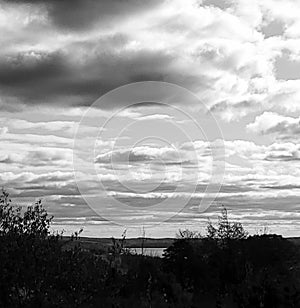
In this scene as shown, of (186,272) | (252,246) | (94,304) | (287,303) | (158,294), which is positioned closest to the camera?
(94,304)

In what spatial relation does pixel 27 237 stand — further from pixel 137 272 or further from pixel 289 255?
pixel 289 255

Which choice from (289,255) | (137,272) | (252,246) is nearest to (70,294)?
(137,272)

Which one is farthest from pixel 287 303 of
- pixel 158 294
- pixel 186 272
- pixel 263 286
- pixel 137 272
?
pixel 186 272

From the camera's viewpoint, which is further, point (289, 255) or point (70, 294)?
point (289, 255)

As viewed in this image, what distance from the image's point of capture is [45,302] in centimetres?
1886

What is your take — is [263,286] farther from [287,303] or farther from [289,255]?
[289,255]

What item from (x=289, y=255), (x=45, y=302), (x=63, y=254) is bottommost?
(x=45, y=302)

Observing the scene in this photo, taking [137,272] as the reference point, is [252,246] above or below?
above

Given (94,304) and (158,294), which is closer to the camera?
(94,304)

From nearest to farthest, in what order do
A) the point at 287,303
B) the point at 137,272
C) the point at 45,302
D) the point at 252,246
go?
1. the point at 45,302
2. the point at 287,303
3. the point at 137,272
4. the point at 252,246

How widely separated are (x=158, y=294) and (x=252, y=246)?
1937 centimetres

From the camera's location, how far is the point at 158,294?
34.7 metres

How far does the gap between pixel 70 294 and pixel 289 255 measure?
126ft

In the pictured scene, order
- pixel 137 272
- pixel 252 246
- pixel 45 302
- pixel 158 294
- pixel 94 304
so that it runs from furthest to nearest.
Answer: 1. pixel 252 246
2. pixel 137 272
3. pixel 158 294
4. pixel 94 304
5. pixel 45 302
